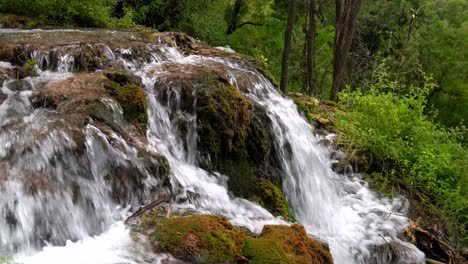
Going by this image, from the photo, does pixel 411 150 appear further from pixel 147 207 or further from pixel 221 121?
pixel 147 207

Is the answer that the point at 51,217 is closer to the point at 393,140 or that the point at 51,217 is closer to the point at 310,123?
the point at 310,123

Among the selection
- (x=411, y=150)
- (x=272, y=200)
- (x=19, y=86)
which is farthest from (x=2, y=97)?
(x=411, y=150)

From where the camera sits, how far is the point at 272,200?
6422 millimetres

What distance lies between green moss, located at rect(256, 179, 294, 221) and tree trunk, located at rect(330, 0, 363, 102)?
6.93 metres

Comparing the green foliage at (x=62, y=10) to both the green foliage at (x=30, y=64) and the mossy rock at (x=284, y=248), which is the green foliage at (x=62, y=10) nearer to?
the green foliage at (x=30, y=64)

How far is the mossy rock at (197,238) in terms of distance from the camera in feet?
13.6

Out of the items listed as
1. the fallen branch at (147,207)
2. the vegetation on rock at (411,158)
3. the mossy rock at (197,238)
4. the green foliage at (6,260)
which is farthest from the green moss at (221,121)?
the green foliage at (6,260)

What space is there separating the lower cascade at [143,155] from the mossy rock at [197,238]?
151 mm

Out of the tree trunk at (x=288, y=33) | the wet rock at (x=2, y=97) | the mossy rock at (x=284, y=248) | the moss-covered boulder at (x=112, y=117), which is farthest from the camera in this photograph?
the tree trunk at (x=288, y=33)

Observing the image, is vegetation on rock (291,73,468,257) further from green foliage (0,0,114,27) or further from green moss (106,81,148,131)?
green foliage (0,0,114,27)

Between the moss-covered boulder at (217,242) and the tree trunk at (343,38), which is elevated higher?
the tree trunk at (343,38)

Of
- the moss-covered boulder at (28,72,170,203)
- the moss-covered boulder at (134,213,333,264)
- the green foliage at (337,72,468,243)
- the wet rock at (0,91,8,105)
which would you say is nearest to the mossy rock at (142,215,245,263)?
the moss-covered boulder at (134,213,333,264)

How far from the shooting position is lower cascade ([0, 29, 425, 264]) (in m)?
4.41

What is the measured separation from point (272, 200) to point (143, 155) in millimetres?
1919
